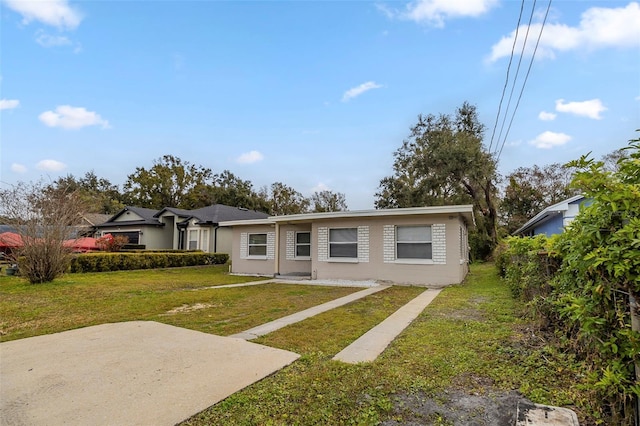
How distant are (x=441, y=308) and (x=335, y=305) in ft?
7.65

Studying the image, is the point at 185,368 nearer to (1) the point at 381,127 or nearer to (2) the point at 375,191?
(1) the point at 381,127

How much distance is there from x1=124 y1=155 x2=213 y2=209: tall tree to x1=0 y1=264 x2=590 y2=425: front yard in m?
33.7

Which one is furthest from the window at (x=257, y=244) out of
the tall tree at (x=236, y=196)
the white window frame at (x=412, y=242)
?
the tall tree at (x=236, y=196)

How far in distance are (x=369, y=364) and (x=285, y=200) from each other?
39.5 metres

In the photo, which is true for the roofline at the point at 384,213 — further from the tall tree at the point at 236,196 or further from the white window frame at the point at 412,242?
the tall tree at the point at 236,196

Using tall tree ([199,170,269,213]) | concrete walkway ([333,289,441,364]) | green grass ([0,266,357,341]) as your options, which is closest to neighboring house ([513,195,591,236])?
concrete walkway ([333,289,441,364])

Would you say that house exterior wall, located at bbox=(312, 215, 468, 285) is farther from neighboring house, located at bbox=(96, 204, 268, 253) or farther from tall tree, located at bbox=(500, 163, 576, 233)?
tall tree, located at bbox=(500, 163, 576, 233)

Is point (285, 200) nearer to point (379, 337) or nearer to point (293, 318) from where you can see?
point (293, 318)

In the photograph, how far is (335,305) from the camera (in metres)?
7.62

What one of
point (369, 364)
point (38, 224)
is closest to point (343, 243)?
point (369, 364)

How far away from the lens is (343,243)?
12812 millimetres

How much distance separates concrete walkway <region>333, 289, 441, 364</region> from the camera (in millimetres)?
4027

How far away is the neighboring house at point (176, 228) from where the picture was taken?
77.0 feet

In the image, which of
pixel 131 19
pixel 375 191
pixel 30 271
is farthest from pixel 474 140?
pixel 30 271
